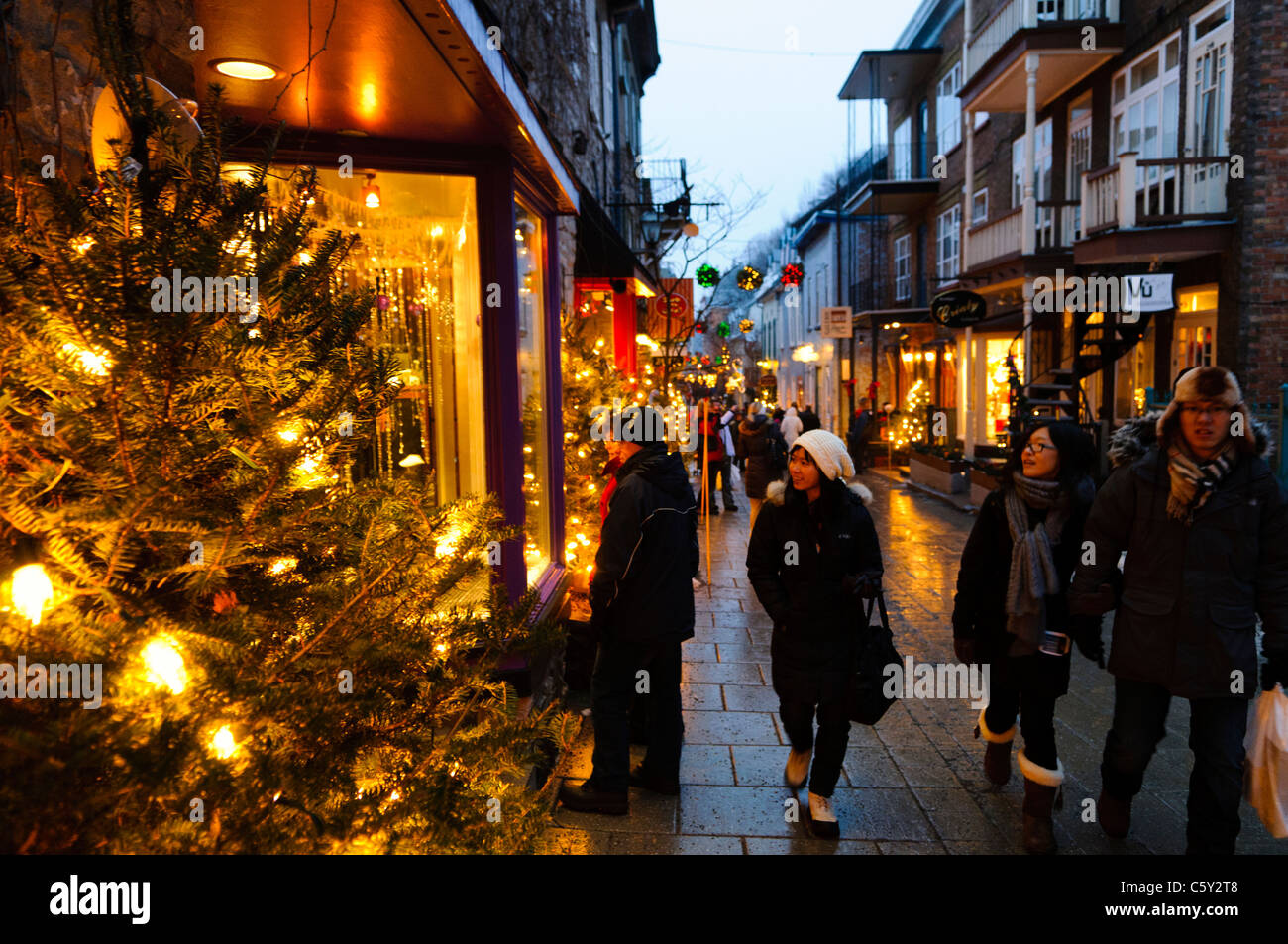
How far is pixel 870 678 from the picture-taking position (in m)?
3.96

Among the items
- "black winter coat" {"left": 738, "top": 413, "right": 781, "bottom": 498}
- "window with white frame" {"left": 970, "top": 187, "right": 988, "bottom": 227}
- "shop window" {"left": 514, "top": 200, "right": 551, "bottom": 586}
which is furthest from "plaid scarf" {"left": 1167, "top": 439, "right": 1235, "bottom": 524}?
"window with white frame" {"left": 970, "top": 187, "right": 988, "bottom": 227}

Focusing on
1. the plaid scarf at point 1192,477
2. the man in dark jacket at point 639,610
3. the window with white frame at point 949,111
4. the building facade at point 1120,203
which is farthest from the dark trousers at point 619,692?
the window with white frame at point 949,111

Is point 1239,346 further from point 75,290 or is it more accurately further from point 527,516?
point 75,290

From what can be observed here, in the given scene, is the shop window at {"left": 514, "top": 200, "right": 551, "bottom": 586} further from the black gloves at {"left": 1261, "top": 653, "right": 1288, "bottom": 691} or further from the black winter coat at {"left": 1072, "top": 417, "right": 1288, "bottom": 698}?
the black gloves at {"left": 1261, "top": 653, "right": 1288, "bottom": 691}

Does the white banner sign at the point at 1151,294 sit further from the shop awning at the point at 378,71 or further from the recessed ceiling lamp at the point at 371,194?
the recessed ceiling lamp at the point at 371,194

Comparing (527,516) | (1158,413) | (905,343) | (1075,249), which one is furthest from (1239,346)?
(905,343)

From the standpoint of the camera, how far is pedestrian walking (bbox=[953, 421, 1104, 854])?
3914mm

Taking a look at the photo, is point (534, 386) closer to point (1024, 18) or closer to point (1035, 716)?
point (1035, 716)

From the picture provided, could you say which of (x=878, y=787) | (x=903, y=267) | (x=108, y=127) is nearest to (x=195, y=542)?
(x=108, y=127)

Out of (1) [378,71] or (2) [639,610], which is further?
(2) [639,610]

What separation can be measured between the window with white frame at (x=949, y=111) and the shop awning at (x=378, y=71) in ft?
70.8

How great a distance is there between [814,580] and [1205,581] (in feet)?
5.13

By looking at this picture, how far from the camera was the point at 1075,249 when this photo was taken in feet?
44.1
